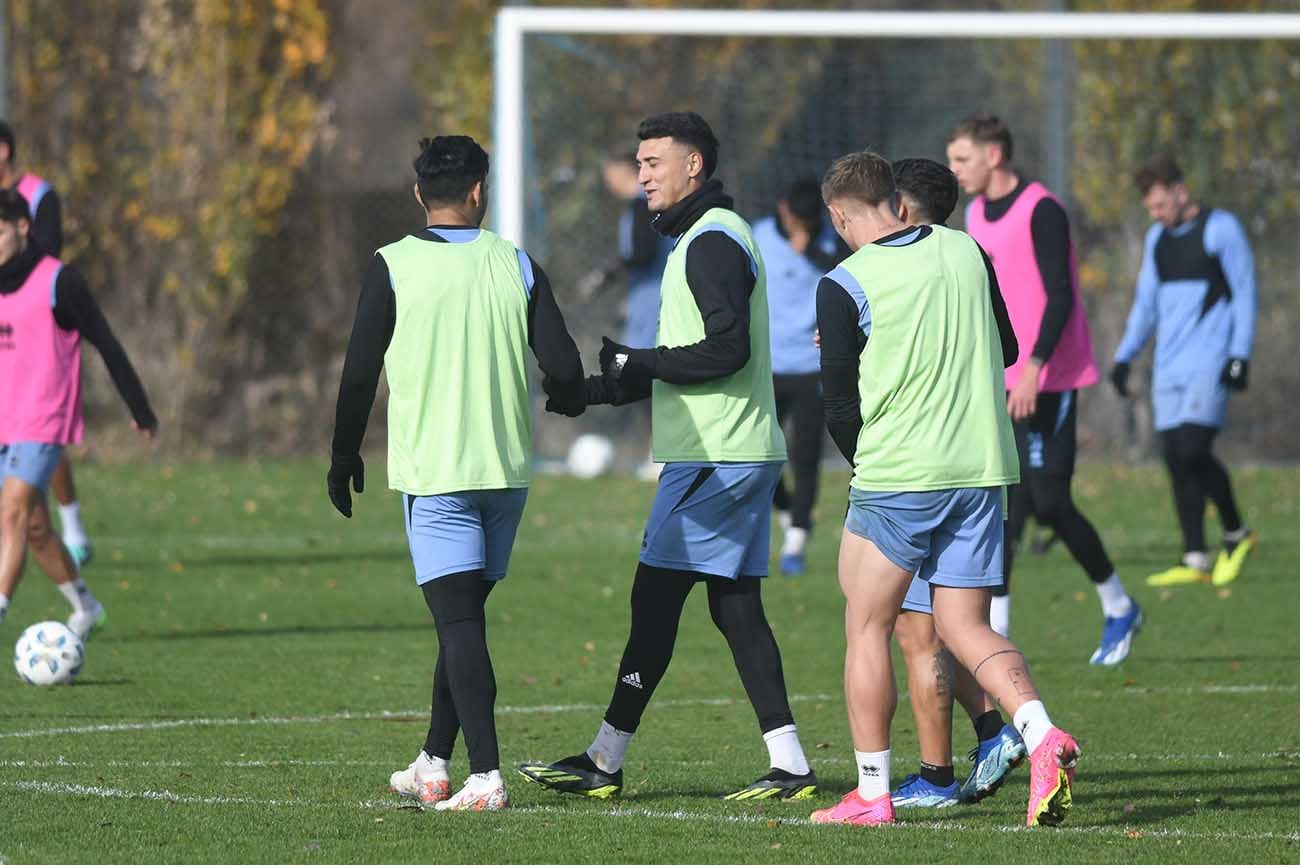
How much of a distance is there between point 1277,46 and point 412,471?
16418mm

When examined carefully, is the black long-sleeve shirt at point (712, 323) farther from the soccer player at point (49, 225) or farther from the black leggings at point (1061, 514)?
the soccer player at point (49, 225)

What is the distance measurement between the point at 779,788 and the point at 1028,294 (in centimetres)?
333

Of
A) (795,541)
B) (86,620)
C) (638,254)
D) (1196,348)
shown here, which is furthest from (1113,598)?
(638,254)

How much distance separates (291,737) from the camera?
7934mm

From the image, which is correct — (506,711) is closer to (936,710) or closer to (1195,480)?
(936,710)

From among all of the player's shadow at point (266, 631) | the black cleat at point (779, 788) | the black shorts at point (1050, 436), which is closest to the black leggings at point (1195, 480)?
the black shorts at point (1050, 436)

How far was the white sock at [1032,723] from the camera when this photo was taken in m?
5.98

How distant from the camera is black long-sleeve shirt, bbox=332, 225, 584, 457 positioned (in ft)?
21.0

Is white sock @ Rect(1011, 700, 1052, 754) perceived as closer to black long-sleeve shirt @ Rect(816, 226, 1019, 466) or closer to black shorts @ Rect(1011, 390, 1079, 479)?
black long-sleeve shirt @ Rect(816, 226, 1019, 466)

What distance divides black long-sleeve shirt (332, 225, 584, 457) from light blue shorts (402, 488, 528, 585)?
0.28 metres

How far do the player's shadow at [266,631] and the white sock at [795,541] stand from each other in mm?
2863

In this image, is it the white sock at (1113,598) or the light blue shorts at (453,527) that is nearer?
the light blue shorts at (453,527)

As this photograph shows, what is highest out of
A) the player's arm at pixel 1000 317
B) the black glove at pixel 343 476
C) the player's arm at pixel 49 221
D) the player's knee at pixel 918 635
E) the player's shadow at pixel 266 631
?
the player's arm at pixel 49 221

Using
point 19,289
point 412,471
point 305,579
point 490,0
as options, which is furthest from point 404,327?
point 490,0
